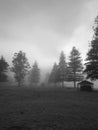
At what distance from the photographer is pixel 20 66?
1737 inches

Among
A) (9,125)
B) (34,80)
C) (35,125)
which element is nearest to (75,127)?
(35,125)

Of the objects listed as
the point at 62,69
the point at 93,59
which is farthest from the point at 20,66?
the point at 93,59

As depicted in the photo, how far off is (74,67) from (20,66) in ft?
64.6

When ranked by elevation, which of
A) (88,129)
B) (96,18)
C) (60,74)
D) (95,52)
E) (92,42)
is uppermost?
(96,18)

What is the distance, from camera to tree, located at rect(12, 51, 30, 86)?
43938 mm

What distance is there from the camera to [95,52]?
85.7 feet

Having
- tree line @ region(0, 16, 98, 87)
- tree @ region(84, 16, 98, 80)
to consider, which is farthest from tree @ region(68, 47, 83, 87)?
tree @ region(84, 16, 98, 80)

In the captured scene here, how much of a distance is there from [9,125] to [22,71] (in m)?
37.8

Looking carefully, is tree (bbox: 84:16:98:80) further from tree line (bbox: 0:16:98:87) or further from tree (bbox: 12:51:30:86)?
tree (bbox: 12:51:30:86)

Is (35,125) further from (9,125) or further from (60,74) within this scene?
(60,74)

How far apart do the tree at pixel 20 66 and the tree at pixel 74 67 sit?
16.5 metres

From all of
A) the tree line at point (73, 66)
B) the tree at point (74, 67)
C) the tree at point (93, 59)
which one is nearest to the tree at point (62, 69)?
the tree line at point (73, 66)

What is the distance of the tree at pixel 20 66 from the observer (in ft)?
144

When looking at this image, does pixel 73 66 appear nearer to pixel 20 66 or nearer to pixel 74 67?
pixel 74 67
